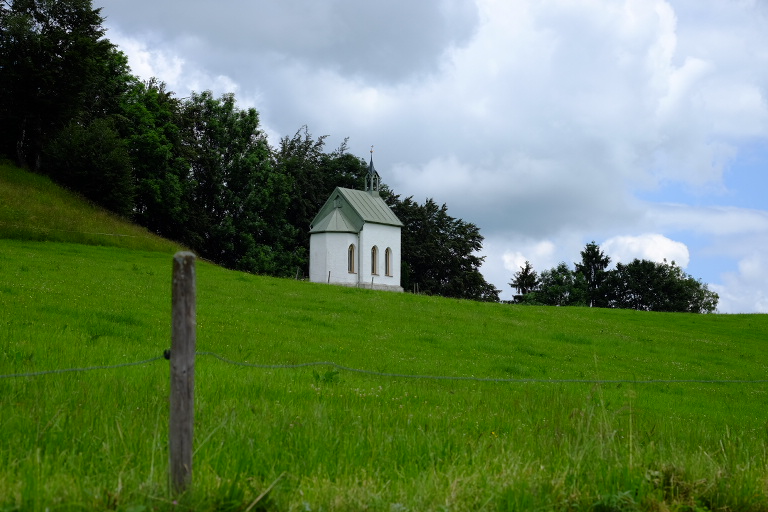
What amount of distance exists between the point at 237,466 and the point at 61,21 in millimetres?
57155

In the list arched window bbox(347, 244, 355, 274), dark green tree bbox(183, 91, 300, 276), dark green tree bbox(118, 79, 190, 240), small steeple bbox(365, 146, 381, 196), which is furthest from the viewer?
small steeple bbox(365, 146, 381, 196)

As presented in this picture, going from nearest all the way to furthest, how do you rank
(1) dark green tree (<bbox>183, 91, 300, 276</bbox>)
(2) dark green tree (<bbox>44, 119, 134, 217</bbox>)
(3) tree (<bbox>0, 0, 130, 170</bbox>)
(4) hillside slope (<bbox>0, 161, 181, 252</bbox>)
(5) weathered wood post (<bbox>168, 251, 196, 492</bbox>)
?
(5) weathered wood post (<bbox>168, 251, 196, 492</bbox>)
(4) hillside slope (<bbox>0, 161, 181, 252</bbox>)
(2) dark green tree (<bbox>44, 119, 134, 217</bbox>)
(3) tree (<bbox>0, 0, 130, 170</bbox>)
(1) dark green tree (<bbox>183, 91, 300, 276</bbox>)

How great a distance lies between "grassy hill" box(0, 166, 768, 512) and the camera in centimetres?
484

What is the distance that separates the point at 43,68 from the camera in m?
50.5

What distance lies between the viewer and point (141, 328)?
16609mm

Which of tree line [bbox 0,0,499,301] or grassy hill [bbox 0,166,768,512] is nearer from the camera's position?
grassy hill [bbox 0,166,768,512]

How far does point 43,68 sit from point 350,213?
26066 mm

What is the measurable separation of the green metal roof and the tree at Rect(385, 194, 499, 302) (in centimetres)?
966

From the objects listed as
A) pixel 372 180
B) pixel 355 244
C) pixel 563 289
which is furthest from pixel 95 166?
pixel 563 289

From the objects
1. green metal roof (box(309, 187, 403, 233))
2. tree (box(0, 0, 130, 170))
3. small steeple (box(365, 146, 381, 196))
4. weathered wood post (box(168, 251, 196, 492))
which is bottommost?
weathered wood post (box(168, 251, 196, 492))

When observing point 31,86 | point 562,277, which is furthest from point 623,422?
point 562,277

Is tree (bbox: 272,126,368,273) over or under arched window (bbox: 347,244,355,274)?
over

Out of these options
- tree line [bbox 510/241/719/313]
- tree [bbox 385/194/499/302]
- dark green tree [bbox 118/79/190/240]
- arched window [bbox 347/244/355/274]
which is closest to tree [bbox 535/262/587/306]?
tree line [bbox 510/241/719/313]

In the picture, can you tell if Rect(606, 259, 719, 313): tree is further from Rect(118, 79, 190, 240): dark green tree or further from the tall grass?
the tall grass
